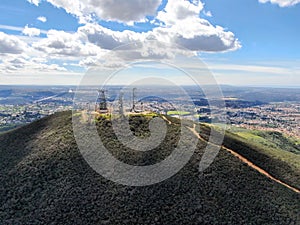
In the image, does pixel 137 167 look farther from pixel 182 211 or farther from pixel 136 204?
pixel 182 211

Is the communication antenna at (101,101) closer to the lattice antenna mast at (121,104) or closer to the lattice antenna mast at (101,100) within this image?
the lattice antenna mast at (101,100)

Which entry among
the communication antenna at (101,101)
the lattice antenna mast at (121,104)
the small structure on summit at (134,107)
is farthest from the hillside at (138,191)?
the communication antenna at (101,101)

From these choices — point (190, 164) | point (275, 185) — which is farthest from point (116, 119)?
point (275, 185)

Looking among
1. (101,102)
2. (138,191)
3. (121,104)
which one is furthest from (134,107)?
Result: (138,191)

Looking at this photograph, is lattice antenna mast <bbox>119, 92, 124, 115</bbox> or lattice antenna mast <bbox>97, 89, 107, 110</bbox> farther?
lattice antenna mast <bbox>97, 89, 107, 110</bbox>

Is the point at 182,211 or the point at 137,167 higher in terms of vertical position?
the point at 137,167

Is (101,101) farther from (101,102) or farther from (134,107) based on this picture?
(134,107)

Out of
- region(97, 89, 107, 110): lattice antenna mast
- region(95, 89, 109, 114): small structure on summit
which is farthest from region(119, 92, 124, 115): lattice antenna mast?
region(97, 89, 107, 110): lattice antenna mast

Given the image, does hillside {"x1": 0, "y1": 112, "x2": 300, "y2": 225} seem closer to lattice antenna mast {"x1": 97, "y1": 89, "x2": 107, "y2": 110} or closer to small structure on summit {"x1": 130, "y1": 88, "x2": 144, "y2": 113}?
small structure on summit {"x1": 130, "y1": 88, "x2": 144, "y2": 113}

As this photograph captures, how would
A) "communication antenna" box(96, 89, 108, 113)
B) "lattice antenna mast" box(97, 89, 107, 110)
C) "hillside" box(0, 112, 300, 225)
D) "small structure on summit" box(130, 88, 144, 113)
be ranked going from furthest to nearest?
"lattice antenna mast" box(97, 89, 107, 110)
"communication antenna" box(96, 89, 108, 113)
"small structure on summit" box(130, 88, 144, 113)
"hillside" box(0, 112, 300, 225)
